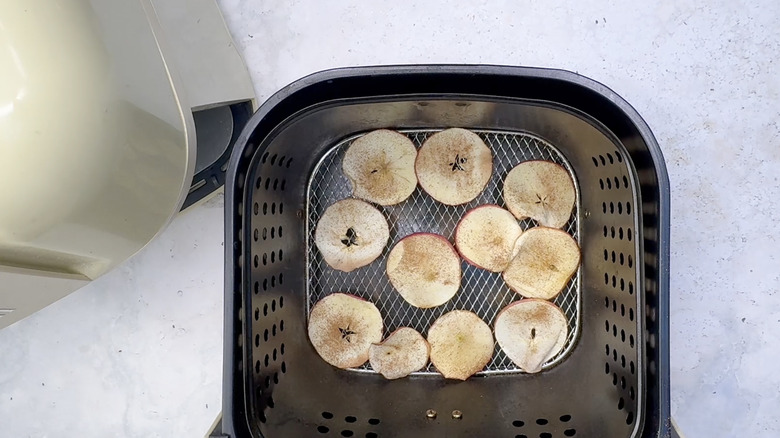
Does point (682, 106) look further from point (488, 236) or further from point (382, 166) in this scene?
point (382, 166)

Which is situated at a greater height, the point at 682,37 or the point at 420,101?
the point at 682,37

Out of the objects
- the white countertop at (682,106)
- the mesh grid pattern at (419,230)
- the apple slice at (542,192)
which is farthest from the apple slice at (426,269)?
the white countertop at (682,106)

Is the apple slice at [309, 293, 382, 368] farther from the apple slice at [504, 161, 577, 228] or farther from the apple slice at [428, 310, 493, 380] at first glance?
the apple slice at [504, 161, 577, 228]

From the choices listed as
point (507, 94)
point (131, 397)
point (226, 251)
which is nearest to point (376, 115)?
point (507, 94)

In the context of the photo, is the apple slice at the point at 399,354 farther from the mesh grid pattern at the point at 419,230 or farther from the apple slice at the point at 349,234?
the apple slice at the point at 349,234

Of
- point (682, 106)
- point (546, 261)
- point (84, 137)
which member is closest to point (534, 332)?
point (546, 261)

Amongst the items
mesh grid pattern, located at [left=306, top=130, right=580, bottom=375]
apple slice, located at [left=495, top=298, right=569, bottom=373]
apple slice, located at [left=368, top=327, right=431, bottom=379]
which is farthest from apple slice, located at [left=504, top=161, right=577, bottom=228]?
apple slice, located at [left=368, top=327, right=431, bottom=379]

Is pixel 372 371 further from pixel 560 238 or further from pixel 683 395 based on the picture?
pixel 683 395

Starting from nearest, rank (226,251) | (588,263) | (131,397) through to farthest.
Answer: (226,251) → (588,263) → (131,397)
